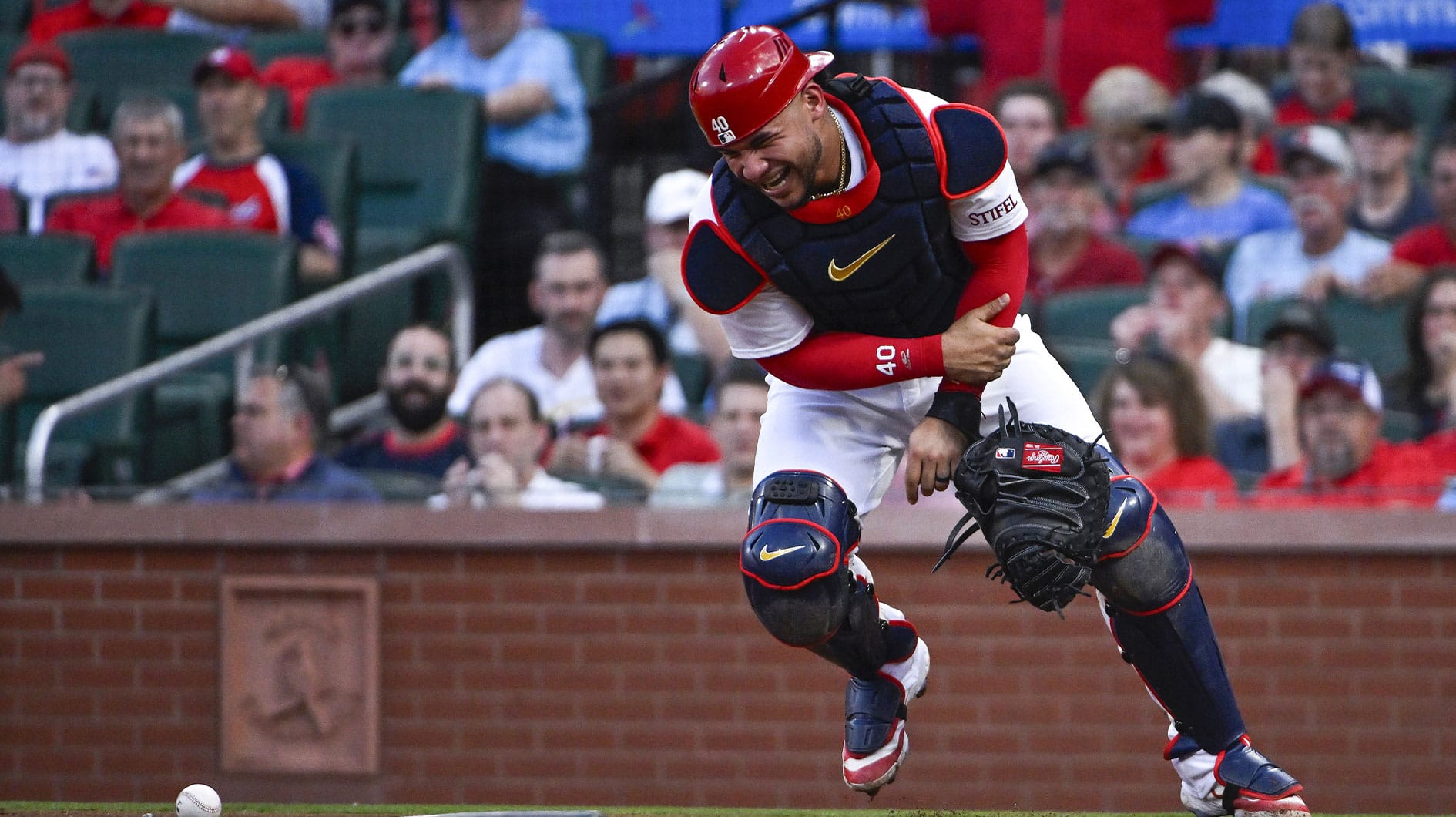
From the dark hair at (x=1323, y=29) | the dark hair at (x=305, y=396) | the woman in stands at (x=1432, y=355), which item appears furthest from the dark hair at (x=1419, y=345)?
the dark hair at (x=305, y=396)

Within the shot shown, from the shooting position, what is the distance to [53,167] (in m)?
8.56

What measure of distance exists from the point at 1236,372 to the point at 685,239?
2.37 m

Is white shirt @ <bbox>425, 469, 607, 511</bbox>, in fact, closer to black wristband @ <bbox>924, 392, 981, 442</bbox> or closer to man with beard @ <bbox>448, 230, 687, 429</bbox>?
man with beard @ <bbox>448, 230, 687, 429</bbox>

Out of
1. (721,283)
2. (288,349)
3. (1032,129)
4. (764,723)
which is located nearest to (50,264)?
(288,349)

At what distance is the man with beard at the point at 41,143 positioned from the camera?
853 centimetres

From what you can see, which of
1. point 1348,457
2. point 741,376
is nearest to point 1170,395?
point 1348,457

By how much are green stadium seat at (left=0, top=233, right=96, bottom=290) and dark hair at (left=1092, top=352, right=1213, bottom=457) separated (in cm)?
442

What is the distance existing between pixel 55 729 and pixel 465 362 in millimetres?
2224

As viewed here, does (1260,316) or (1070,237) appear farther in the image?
(1070,237)

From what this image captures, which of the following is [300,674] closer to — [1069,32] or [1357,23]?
[1069,32]

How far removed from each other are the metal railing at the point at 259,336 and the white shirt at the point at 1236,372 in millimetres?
3143

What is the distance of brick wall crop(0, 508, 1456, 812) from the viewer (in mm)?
6336

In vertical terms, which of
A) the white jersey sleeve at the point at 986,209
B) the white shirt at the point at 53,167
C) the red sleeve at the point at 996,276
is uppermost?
the white jersey sleeve at the point at 986,209

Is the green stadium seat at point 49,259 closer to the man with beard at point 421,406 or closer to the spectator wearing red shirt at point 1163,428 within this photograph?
the man with beard at point 421,406
